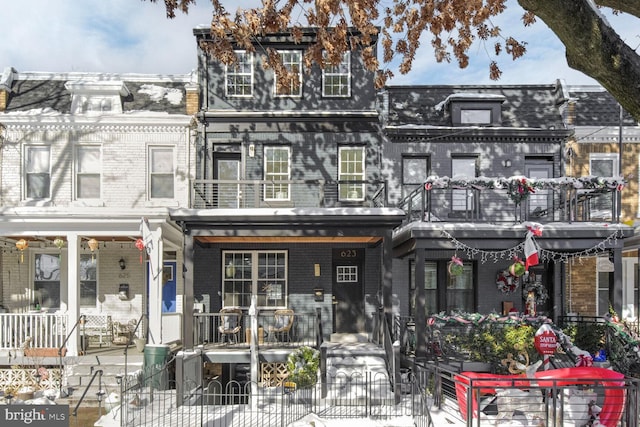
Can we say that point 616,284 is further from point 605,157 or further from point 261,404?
point 261,404

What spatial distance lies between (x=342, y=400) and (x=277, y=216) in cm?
452

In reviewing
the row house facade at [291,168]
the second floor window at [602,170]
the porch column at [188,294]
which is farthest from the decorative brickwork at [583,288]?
the porch column at [188,294]

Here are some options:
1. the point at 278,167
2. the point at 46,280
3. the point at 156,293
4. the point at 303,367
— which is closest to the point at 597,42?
the point at 303,367

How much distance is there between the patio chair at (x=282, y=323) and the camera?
1417cm

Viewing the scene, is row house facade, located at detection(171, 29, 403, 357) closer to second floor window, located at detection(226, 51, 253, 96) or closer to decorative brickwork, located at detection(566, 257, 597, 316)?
second floor window, located at detection(226, 51, 253, 96)

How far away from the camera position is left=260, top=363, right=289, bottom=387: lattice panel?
13.6 meters

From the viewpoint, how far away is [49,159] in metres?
16.6

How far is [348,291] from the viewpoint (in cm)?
1662

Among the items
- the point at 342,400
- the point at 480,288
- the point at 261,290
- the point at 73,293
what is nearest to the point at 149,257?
the point at 73,293

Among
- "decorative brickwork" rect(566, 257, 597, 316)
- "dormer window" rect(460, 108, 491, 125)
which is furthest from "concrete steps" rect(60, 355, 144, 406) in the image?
"decorative brickwork" rect(566, 257, 597, 316)

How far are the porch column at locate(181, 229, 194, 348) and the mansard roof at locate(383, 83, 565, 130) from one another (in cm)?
669

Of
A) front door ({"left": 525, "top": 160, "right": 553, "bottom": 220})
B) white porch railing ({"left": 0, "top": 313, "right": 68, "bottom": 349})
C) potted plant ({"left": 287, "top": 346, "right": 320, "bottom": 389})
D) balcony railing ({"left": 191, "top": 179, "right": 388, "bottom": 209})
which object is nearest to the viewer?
potted plant ({"left": 287, "top": 346, "right": 320, "bottom": 389})

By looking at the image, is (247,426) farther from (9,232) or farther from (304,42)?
(304,42)

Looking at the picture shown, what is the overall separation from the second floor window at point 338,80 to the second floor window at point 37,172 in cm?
832
